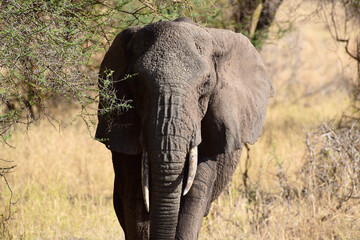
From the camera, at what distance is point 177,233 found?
4590mm

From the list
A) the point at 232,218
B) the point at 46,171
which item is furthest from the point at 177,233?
the point at 46,171

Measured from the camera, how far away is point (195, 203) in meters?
4.66

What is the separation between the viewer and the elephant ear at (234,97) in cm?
463

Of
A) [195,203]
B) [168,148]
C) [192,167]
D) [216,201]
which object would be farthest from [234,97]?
[216,201]

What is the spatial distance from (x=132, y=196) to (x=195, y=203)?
47 centimetres

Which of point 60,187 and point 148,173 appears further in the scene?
point 60,187

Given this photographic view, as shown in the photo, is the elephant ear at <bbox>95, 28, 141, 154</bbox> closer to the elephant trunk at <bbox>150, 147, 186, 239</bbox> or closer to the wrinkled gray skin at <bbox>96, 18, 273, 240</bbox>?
the wrinkled gray skin at <bbox>96, 18, 273, 240</bbox>

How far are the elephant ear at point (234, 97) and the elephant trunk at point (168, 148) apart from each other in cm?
42

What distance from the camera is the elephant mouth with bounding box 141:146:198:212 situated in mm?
4340

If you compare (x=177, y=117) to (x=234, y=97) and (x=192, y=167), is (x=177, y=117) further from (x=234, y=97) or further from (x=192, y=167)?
(x=234, y=97)

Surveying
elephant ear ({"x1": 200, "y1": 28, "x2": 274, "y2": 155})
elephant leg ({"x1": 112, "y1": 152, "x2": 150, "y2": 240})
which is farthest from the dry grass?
elephant ear ({"x1": 200, "y1": 28, "x2": 274, "y2": 155})

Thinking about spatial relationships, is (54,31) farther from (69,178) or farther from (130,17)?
(69,178)

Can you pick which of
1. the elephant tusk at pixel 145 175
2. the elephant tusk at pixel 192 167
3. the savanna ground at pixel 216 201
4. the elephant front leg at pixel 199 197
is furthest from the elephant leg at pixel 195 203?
the savanna ground at pixel 216 201

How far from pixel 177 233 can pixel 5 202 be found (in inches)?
110
